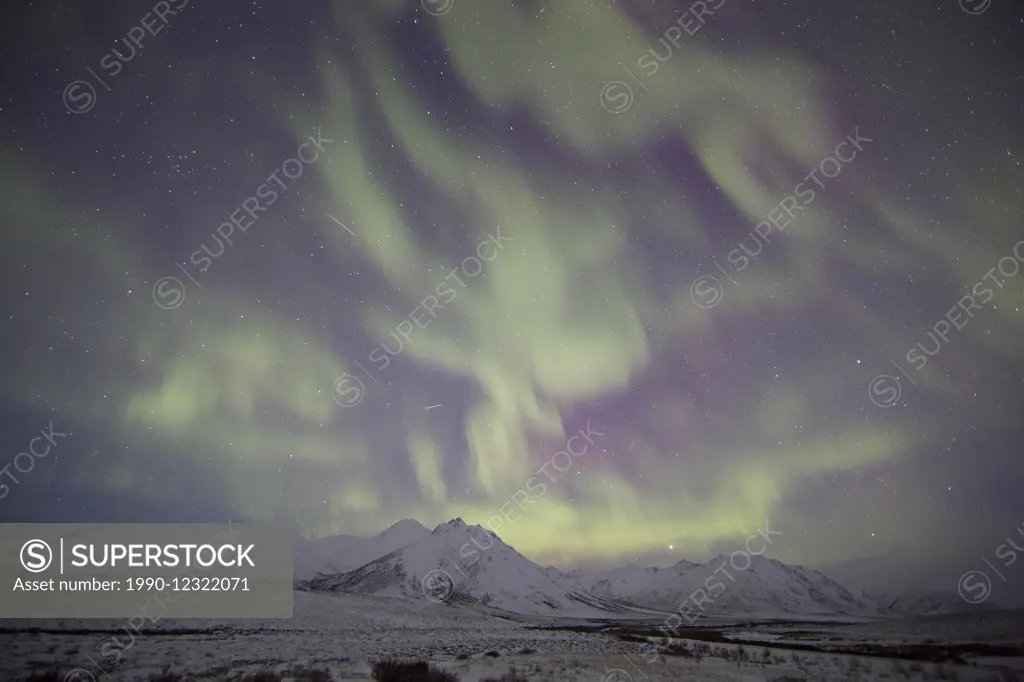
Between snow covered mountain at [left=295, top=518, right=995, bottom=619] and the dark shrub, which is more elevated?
snow covered mountain at [left=295, top=518, right=995, bottom=619]

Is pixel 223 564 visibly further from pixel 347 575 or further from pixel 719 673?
pixel 347 575

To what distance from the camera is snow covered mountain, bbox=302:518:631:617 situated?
122375 millimetres

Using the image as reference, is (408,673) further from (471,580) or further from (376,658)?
(471,580)

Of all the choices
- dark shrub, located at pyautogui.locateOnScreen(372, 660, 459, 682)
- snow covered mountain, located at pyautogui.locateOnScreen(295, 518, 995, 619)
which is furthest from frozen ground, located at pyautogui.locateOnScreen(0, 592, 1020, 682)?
snow covered mountain, located at pyautogui.locateOnScreen(295, 518, 995, 619)

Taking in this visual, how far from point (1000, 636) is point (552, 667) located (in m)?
34.7

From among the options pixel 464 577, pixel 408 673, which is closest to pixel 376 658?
pixel 408 673

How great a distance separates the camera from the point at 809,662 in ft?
69.4

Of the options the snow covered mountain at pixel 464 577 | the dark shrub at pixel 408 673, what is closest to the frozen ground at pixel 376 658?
the dark shrub at pixel 408 673

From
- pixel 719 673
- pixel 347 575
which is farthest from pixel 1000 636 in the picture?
pixel 347 575

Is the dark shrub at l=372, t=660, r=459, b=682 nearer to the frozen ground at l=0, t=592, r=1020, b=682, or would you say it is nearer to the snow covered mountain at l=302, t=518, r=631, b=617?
the frozen ground at l=0, t=592, r=1020, b=682

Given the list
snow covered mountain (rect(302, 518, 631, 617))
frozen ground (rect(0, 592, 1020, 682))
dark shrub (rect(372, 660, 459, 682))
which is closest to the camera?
dark shrub (rect(372, 660, 459, 682))

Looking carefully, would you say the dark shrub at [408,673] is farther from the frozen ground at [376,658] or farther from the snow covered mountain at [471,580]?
the snow covered mountain at [471,580]

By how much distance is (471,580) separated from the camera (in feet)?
474

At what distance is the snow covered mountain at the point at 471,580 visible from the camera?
12238 centimetres
